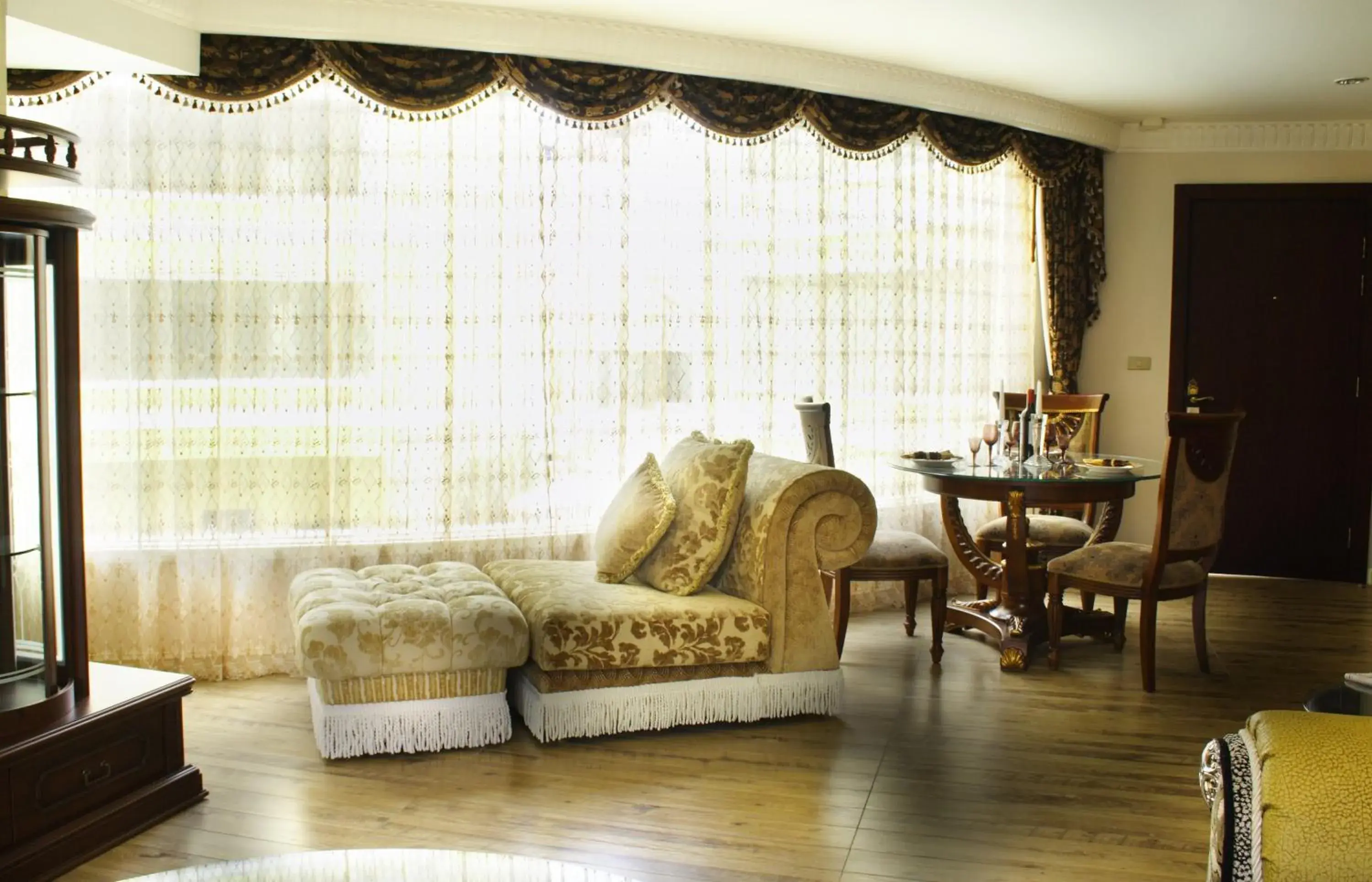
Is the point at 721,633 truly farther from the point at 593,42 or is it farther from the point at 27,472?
the point at 593,42

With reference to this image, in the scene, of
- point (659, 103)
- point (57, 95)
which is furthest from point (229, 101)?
point (659, 103)

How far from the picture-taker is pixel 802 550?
13.7 ft

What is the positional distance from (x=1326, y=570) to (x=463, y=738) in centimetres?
548

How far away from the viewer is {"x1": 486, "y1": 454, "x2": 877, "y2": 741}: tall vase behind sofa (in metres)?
Result: 3.92

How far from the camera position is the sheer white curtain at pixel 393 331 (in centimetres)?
466

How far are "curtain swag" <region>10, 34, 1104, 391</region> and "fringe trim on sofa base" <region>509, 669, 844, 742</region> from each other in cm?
244

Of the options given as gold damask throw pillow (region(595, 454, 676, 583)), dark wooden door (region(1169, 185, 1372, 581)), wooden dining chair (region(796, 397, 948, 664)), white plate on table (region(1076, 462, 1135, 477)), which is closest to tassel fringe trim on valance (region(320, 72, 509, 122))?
gold damask throw pillow (region(595, 454, 676, 583))

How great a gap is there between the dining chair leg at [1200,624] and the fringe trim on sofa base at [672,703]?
5.39 ft

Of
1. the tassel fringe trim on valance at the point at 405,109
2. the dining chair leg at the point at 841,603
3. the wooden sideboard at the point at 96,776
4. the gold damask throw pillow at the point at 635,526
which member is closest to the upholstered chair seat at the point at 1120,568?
the dining chair leg at the point at 841,603

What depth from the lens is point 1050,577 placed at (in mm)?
4883

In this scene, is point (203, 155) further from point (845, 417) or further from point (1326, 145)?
Result: point (1326, 145)

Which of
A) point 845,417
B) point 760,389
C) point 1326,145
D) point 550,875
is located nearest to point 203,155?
point 760,389

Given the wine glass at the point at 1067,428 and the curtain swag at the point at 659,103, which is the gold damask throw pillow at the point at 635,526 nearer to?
the curtain swag at the point at 659,103

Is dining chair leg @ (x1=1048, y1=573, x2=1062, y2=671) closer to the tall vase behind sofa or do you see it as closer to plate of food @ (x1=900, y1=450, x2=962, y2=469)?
plate of food @ (x1=900, y1=450, x2=962, y2=469)
